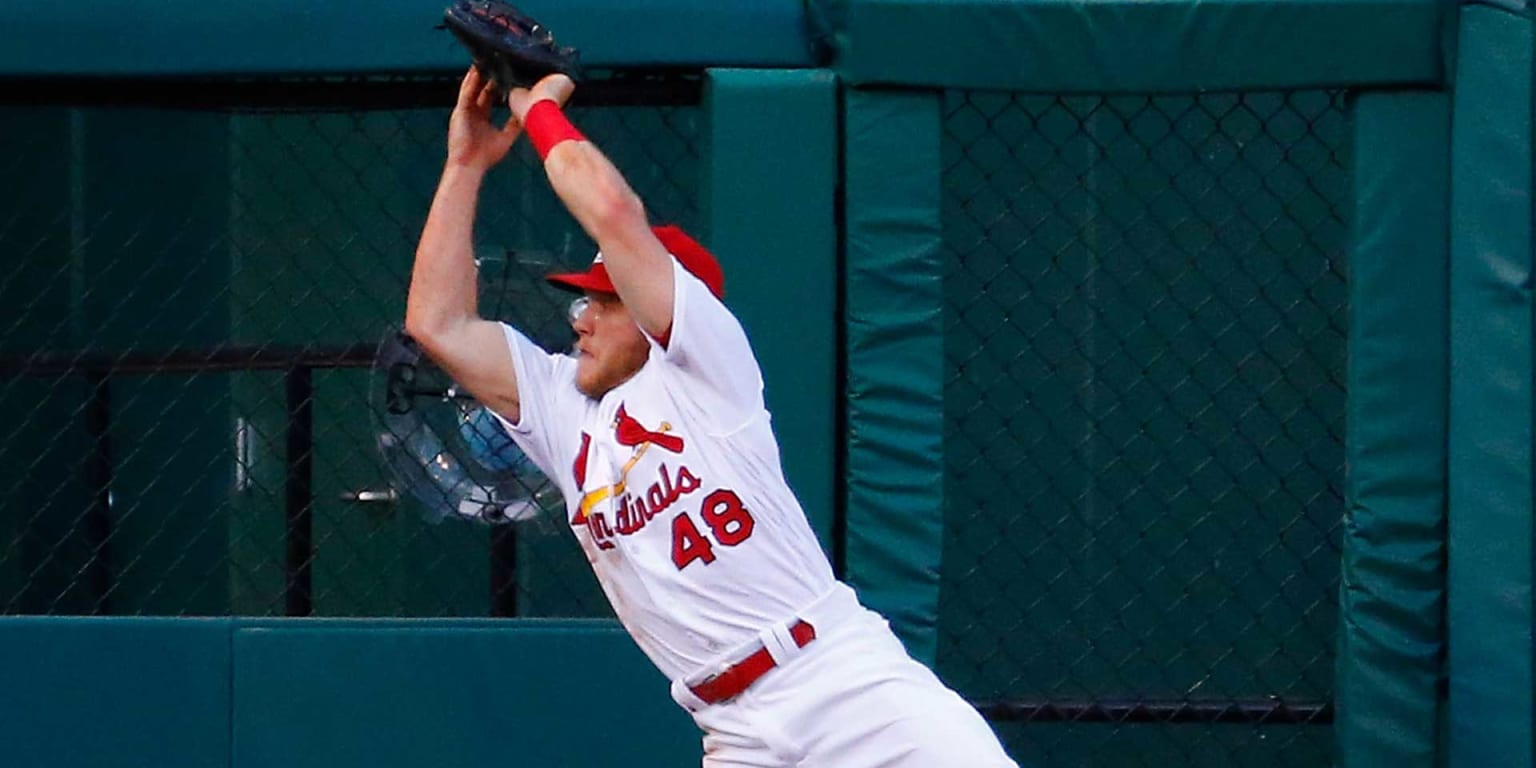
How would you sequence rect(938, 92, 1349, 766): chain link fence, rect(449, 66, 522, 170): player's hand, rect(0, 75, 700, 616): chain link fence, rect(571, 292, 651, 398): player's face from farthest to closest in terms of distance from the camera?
rect(0, 75, 700, 616): chain link fence
rect(938, 92, 1349, 766): chain link fence
rect(449, 66, 522, 170): player's hand
rect(571, 292, 651, 398): player's face

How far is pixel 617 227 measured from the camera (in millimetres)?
3180

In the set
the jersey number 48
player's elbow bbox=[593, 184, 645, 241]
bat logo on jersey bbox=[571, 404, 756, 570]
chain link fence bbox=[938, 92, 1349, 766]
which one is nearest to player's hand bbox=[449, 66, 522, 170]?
player's elbow bbox=[593, 184, 645, 241]

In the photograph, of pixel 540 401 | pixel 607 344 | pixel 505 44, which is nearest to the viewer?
pixel 505 44

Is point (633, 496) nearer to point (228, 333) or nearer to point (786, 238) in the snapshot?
point (786, 238)

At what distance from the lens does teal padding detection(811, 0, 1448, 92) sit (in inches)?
173

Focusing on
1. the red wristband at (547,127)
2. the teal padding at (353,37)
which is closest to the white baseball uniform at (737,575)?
the red wristband at (547,127)

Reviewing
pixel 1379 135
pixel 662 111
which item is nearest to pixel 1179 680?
pixel 1379 135

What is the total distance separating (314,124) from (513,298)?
33.3 inches

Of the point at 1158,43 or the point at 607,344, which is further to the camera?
the point at 1158,43

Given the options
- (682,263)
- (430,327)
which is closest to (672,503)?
(682,263)

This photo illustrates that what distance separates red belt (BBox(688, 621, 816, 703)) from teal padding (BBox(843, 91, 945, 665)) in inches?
42.9

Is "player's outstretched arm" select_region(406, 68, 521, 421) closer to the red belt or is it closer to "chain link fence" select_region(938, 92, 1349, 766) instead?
the red belt

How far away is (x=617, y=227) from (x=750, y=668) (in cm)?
79

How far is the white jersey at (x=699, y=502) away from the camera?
329 cm
